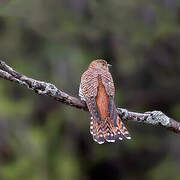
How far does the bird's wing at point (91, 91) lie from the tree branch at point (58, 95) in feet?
0.54

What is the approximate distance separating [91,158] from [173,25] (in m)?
3.25

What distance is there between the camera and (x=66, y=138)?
13.0 meters

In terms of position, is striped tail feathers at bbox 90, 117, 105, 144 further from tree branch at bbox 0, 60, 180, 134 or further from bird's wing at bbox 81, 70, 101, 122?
tree branch at bbox 0, 60, 180, 134

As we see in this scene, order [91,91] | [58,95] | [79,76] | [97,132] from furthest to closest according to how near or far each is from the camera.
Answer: [79,76], [91,91], [97,132], [58,95]

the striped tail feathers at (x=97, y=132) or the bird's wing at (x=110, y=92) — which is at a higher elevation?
the bird's wing at (x=110, y=92)

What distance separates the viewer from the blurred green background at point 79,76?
39.0 feet

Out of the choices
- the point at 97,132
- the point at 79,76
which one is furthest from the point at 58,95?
the point at 79,76

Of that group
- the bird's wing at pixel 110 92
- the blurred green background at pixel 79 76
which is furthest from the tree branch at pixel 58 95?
the blurred green background at pixel 79 76

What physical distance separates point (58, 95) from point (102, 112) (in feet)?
3.12

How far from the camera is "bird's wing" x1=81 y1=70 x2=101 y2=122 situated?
22.6 ft

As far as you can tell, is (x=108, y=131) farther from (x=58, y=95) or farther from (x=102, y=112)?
(x=58, y=95)

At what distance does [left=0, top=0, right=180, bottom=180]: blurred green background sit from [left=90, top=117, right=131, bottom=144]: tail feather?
190 inches

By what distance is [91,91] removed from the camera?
7.16 meters

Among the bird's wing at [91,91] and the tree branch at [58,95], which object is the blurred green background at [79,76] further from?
the tree branch at [58,95]
